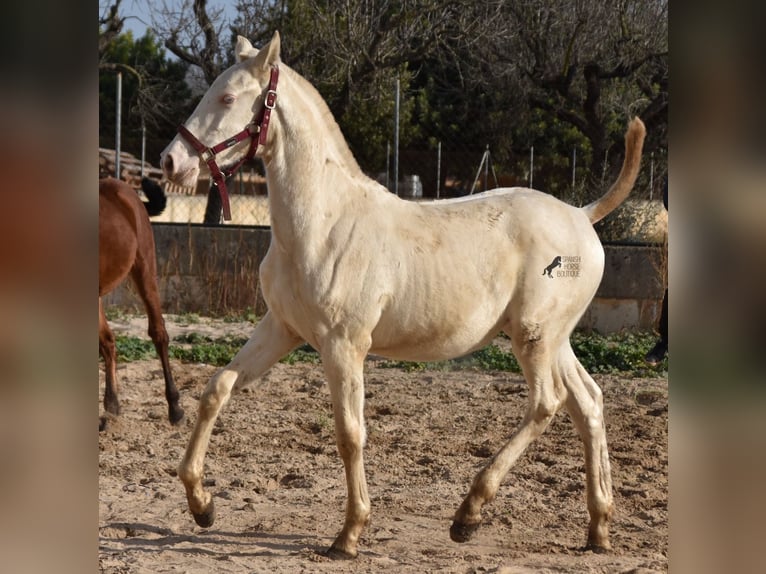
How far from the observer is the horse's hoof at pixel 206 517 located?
12.6ft

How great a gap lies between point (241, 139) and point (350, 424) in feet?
3.80

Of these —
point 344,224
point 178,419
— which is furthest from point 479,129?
point 344,224

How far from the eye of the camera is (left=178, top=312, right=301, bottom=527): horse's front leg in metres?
3.77

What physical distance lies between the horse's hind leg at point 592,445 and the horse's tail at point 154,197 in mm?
4042

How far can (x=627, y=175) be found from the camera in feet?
13.6

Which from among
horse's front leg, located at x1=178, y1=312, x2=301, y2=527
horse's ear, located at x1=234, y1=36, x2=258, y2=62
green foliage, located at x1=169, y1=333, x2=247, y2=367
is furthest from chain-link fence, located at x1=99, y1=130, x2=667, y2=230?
horse's front leg, located at x1=178, y1=312, x2=301, y2=527

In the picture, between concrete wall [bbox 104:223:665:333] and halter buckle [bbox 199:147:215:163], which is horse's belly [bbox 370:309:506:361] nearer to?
halter buckle [bbox 199:147:215:163]

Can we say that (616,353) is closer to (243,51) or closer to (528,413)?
(528,413)

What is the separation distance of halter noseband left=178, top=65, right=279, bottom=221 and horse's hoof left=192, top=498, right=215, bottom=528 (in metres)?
1.20

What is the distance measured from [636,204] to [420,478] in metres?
7.15

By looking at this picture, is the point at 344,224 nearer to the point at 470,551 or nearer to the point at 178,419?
the point at 470,551

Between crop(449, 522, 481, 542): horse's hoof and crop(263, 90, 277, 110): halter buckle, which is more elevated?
crop(263, 90, 277, 110): halter buckle

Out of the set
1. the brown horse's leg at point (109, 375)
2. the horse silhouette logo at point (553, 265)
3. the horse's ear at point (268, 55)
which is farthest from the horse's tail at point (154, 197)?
the horse silhouette logo at point (553, 265)
